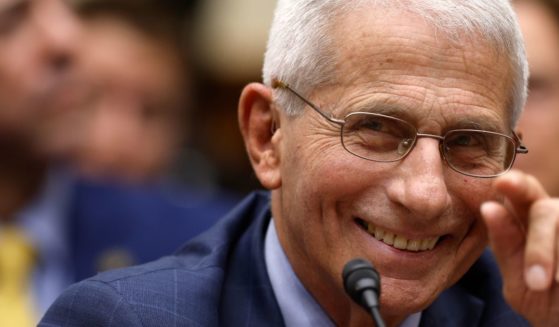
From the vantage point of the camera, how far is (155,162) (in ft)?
21.1

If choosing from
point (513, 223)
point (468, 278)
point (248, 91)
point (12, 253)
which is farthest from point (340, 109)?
point (12, 253)

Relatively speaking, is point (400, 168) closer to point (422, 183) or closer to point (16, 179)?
point (422, 183)

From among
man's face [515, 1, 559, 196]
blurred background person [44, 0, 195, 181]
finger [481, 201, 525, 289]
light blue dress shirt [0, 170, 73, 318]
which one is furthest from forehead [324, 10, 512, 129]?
blurred background person [44, 0, 195, 181]

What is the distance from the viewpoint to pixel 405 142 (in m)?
2.94

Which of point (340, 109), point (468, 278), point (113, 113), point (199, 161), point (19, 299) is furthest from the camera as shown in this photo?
point (199, 161)

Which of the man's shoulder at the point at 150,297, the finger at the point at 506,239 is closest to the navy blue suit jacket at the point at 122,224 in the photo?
the man's shoulder at the point at 150,297

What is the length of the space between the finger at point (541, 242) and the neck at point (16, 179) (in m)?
2.45

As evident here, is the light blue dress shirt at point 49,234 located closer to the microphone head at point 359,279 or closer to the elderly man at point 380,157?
the elderly man at point 380,157

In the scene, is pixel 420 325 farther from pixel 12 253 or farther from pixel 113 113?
pixel 113 113

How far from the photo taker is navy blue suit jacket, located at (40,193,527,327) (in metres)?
3.00

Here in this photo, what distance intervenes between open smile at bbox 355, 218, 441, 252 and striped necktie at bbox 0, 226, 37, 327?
5.56 feet

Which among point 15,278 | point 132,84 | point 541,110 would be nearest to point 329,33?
point 15,278

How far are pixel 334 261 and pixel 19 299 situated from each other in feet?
5.74

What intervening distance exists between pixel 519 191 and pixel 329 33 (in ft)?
2.31
